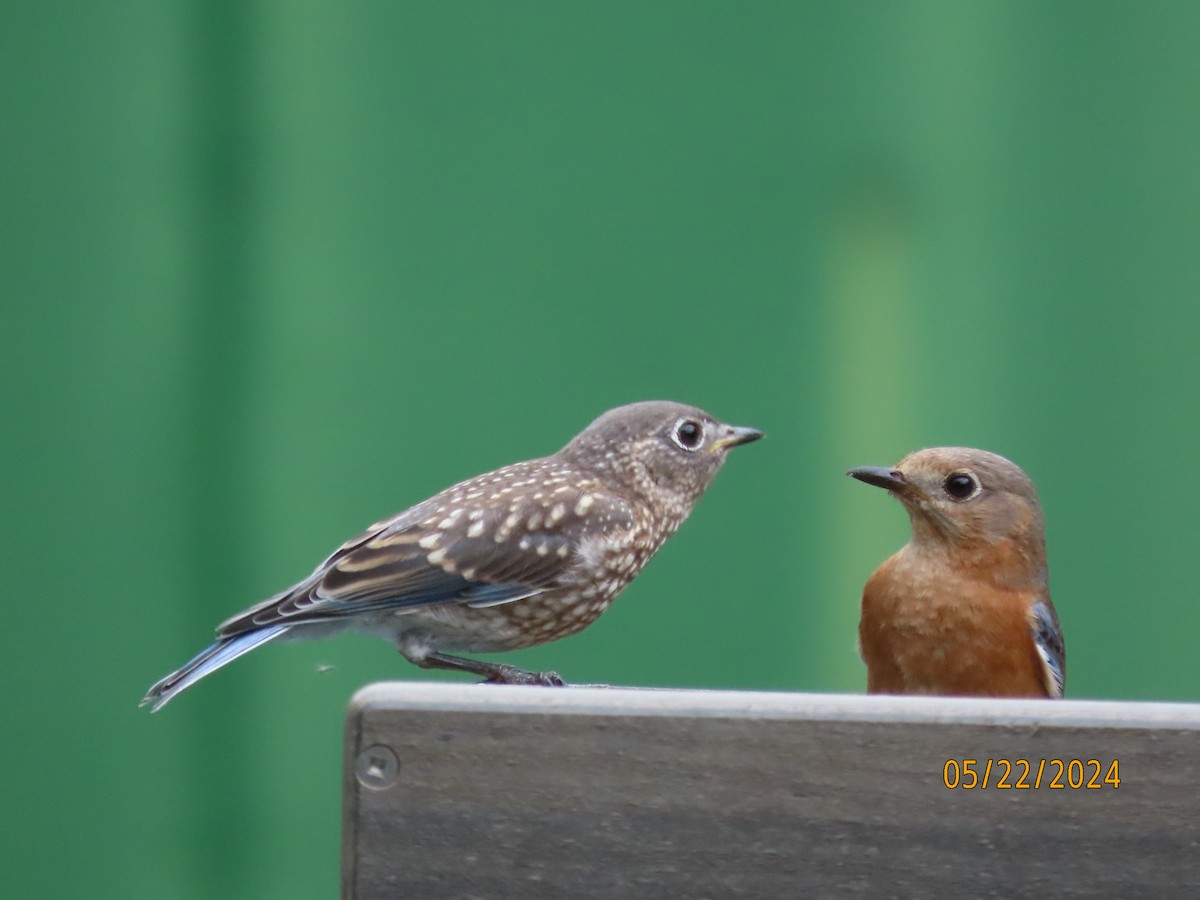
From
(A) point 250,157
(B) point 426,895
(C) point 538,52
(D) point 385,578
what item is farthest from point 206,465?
(B) point 426,895

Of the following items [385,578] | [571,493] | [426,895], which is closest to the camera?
[426,895]

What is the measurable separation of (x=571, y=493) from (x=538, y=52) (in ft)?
3.98

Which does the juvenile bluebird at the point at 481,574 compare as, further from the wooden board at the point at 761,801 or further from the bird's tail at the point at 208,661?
the wooden board at the point at 761,801

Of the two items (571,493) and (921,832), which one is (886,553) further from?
(921,832)

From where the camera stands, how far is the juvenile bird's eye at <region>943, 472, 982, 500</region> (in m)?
2.99

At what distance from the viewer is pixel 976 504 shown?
2984 millimetres

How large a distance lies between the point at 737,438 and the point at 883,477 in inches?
16.8

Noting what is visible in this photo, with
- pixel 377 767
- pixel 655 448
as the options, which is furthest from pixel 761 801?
pixel 655 448

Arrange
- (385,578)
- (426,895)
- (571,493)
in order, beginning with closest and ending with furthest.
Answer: (426,895), (385,578), (571,493)

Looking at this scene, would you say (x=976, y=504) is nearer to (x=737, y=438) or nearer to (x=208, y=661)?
(x=737, y=438)

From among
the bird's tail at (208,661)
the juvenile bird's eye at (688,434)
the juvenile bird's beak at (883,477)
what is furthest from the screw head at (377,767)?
the juvenile bird's eye at (688,434)

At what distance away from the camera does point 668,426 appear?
3268mm

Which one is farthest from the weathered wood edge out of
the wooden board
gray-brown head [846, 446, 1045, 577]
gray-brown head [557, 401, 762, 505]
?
gray-brown head [557, 401, 762, 505]

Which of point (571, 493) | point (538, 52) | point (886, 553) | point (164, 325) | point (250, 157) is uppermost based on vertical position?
point (538, 52)
